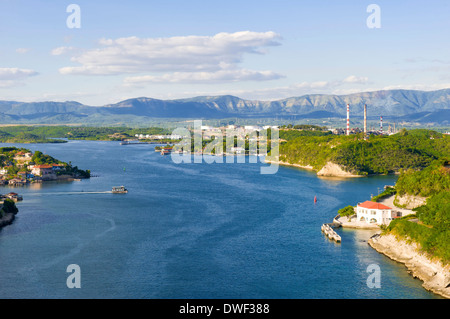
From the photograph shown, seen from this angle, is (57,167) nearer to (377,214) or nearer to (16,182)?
(16,182)

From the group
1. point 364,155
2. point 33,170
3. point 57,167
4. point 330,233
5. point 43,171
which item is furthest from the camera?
point 364,155

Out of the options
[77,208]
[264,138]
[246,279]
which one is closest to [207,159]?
[264,138]

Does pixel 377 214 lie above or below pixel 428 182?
below

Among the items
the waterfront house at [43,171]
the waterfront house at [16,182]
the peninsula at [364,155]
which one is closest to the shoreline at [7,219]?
the waterfront house at [16,182]

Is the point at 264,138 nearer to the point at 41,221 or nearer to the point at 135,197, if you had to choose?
the point at 135,197

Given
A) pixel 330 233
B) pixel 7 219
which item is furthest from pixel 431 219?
pixel 7 219

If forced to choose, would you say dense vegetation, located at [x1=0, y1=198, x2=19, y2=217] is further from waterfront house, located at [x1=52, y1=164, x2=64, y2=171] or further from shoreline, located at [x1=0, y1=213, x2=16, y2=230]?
waterfront house, located at [x1=52, y1=164, x2=64, y2=171]

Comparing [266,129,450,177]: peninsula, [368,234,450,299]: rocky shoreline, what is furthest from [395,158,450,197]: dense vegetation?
[266,129,450,177]: peninsula
